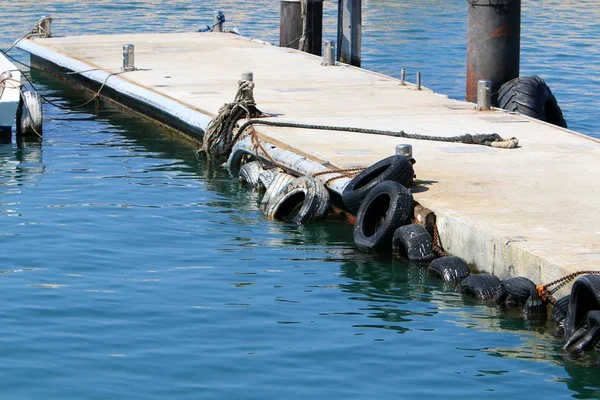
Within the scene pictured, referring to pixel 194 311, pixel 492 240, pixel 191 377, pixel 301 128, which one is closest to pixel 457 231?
pixel 492 240

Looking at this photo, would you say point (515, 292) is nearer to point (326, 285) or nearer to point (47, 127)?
point (326, 285)

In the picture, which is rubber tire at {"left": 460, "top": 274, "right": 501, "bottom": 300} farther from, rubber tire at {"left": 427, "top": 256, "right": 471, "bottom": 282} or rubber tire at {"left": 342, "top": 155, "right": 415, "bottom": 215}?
rubber tire at {"left": 342, "top": 155, "right": 415, "bottom": 215}

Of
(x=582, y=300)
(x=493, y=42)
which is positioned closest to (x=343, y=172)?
(x=582, y=300)

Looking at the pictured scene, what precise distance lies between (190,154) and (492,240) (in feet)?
23.5

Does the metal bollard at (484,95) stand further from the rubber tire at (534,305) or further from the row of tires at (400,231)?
the rubber tire at (534,305)

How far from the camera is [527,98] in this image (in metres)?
16.1

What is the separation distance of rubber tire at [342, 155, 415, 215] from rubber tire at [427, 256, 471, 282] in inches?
53.8

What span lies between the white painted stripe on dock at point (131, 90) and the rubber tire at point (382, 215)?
456 cm

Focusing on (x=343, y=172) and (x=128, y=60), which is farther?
(x=128, y=60)

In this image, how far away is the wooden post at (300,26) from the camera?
73.5ft

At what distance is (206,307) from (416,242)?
220 centimetres

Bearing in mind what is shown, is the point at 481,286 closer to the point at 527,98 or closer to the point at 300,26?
the point at 527,98

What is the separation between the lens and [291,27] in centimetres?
2294

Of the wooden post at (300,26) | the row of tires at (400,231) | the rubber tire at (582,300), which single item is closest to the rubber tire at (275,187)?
the row of tires at (400,231)
